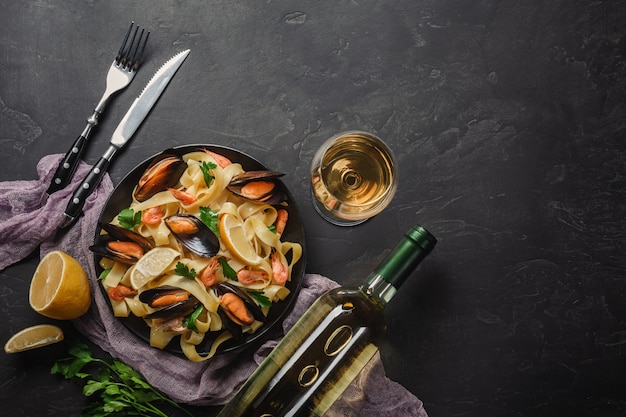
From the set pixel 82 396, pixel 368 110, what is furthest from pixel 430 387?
pixel 82 396

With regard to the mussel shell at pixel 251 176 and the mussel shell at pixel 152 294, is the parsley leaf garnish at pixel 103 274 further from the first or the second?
the mussel shell at pixel 251 176

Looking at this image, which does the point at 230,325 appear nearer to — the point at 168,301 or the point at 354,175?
the point at 168,301

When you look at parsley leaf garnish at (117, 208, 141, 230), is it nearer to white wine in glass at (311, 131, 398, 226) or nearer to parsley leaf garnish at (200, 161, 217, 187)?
parsley leaf garnish at (200, 161, 217, 187)

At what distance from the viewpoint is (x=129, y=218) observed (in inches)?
98.1

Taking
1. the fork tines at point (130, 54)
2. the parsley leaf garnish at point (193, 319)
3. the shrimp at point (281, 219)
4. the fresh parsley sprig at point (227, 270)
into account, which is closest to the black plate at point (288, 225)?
the shrimp at point (281, 219)

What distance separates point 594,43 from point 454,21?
675 mm

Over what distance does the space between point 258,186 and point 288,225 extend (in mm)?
228

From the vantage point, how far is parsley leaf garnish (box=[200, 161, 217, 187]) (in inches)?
99.0

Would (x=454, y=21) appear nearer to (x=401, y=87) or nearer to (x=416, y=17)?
(x=416, y=17)

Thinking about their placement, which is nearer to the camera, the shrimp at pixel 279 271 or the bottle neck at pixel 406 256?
the bottle neck at pixel 406 256

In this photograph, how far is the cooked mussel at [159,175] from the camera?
99.0 inches

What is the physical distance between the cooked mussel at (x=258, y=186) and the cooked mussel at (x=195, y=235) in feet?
0.67

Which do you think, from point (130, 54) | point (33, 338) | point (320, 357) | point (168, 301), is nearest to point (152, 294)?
point (168, 301)

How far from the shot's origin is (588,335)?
2.88m
